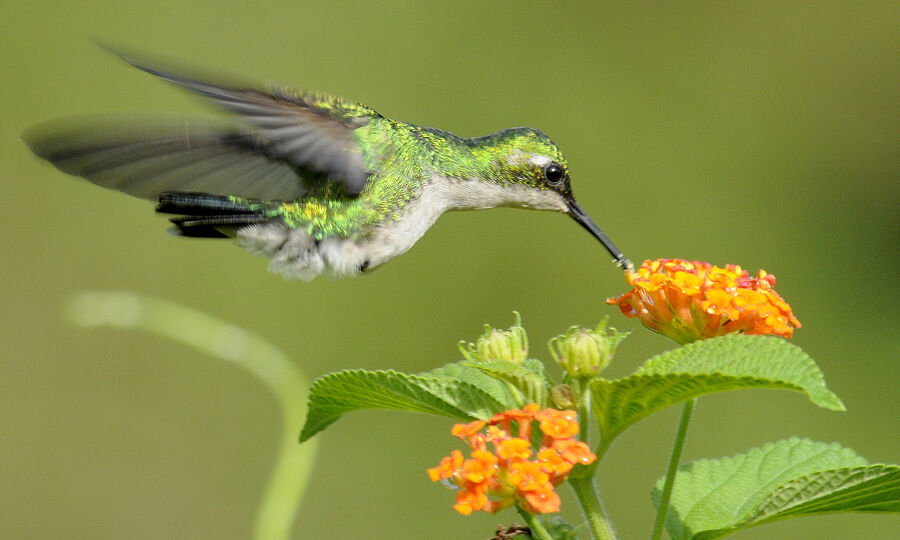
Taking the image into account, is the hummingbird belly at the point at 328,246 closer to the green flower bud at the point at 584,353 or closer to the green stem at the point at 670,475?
the green flower bud at the point at 584,353

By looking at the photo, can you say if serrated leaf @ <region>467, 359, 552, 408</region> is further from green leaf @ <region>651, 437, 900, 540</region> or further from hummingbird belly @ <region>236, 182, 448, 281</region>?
hummingbird belly @ <region>236, 182, 448, 281</region>

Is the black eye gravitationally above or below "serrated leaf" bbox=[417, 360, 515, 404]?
above

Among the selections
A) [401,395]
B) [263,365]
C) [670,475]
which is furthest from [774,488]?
[263,365]

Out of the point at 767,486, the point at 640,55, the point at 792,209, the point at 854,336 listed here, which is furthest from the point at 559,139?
the point at 767,486

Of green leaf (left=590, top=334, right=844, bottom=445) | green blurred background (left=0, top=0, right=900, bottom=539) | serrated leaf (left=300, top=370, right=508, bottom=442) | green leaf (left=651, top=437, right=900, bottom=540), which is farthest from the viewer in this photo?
green blurred background (left=0, top=0, right=900, bottom=539)

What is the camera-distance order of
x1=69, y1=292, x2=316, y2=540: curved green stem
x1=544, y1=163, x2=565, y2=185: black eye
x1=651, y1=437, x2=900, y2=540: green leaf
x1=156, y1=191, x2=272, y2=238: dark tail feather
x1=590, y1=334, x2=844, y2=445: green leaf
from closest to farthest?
x1=590, y1=334, x2=844, y2=445: green leaf, x1=651, y1=437, x2=900, y2=540: green leaf, x1=156, y1=191, x2=272, y2=238: dark tail feather, x1=69, y1=292, x2=316, y2=540: curved green stem, x1=544, y1=163, x2=565, y2=185: black eye

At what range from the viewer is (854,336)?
424 cm

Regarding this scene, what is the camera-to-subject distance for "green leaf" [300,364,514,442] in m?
1.48

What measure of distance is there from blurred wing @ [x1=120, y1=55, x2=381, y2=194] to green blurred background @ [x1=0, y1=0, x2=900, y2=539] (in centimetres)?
184

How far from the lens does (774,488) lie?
5.39 ft

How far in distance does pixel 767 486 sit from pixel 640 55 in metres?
3.52

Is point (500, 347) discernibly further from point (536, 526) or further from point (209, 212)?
point (209, 212)

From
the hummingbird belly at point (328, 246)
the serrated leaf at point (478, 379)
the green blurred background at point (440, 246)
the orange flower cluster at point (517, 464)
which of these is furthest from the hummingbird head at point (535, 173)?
the green blurred background at point (440, 246)

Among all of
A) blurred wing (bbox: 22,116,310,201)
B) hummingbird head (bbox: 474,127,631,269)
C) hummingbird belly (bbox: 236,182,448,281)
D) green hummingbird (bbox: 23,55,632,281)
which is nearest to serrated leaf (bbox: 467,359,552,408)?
green hummingbird (bbox: 23,55,632,281)
